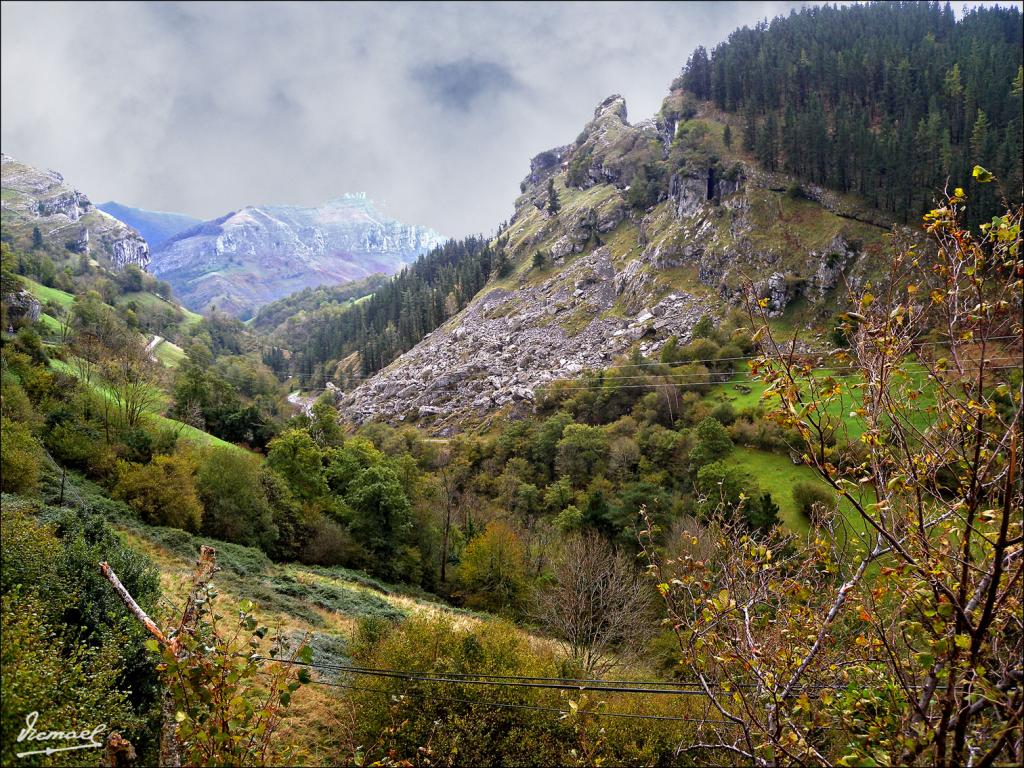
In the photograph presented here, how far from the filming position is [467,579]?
38219 mm

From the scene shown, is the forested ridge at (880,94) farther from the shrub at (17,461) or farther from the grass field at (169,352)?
the grass field at (169,352)

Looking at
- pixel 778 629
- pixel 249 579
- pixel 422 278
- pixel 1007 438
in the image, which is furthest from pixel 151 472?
pixel 422 278

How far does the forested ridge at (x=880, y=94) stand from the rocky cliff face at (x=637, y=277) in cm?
626

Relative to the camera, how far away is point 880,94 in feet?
359

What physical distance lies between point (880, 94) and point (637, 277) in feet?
215

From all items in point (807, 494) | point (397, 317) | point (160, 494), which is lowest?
point (807, 494)

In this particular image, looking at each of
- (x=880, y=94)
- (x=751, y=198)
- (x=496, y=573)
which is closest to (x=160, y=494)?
(x=496, y=573)

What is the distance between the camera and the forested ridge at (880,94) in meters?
81.5

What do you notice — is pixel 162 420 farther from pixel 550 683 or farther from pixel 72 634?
pixel 550 683

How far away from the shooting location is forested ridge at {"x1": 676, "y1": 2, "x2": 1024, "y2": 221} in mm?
81500

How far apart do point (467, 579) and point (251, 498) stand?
16.5 m

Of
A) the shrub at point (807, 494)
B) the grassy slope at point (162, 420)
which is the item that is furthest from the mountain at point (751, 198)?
the grassy slope at point (162, 420)

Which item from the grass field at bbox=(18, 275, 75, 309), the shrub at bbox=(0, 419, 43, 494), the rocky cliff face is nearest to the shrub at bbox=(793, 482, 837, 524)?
the rocky cliff face

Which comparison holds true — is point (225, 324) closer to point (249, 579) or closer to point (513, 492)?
point (513, 492)
